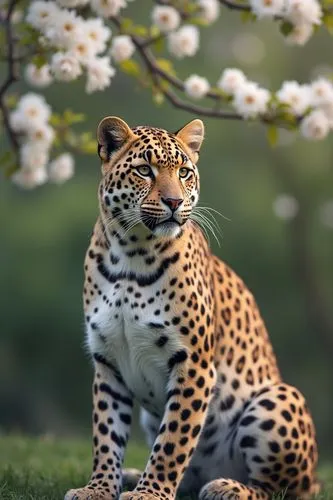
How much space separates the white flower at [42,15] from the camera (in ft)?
29.8

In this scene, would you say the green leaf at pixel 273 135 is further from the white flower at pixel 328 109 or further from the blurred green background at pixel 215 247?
the blurred green background at pixel 215 247

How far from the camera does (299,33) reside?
31.4 feet

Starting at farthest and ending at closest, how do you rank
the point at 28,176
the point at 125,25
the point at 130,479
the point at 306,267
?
the point at 306,267, the point at 28,176, the point at 125,25, the point at 130,479

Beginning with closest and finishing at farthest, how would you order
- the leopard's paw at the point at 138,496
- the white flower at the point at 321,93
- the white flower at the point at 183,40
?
the leopard's paw at the point at 138,496, the white flower at the point at 321,93, the white flower at the point at 183,40

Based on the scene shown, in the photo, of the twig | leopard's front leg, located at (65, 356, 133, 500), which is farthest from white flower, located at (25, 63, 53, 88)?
leopard's front leg, located at (65, 356, 133, 500)

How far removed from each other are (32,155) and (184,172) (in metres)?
3.22

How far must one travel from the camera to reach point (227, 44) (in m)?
26.3

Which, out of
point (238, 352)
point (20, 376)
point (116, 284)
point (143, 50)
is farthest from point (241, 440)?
point (20, 376)

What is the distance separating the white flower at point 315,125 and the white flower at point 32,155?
2.26 metres

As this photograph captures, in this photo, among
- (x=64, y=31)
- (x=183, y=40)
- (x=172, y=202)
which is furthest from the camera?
(x=183, y=40)

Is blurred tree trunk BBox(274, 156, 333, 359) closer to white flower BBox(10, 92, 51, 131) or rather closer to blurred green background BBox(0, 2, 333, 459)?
blurred green background BBox(0, 2, 333, 459)

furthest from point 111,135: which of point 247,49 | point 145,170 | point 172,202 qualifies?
point 247,49

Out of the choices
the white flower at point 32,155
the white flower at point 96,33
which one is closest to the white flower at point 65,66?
the white flower at point 96,33

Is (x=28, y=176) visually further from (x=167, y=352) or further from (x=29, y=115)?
(x=167, y=352)
